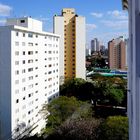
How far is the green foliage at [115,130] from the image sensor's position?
9.99m

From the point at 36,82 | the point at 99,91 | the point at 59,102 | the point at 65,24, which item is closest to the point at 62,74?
the point at 65,24

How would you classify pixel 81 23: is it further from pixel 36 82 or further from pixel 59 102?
pixel 59 102

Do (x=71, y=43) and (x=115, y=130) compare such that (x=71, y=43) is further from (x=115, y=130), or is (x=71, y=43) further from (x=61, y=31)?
(x=115, y=130)

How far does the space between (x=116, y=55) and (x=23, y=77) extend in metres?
31.3

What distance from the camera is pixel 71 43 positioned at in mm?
26641

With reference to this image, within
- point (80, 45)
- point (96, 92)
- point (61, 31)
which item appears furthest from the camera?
point (61, 31)

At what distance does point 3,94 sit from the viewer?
14.0 meters

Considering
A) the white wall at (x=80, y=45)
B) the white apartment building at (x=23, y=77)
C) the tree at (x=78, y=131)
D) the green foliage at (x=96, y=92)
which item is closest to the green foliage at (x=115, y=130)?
the tree at (x=78, y=131)

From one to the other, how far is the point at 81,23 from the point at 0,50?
13.6 meters

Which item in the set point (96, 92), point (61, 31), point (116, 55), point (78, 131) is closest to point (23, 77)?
point (78, 131)

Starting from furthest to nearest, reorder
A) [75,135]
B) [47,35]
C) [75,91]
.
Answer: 1. [75,91]
2. [47,35]
3. [75,135]

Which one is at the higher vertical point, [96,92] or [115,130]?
[96,92]

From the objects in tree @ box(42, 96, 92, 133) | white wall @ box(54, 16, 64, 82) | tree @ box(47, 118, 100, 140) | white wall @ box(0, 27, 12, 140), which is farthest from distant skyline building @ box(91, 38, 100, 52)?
tree @ box(47, 118, 100, 140)

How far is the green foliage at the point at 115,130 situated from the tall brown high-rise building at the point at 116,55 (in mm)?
34743
